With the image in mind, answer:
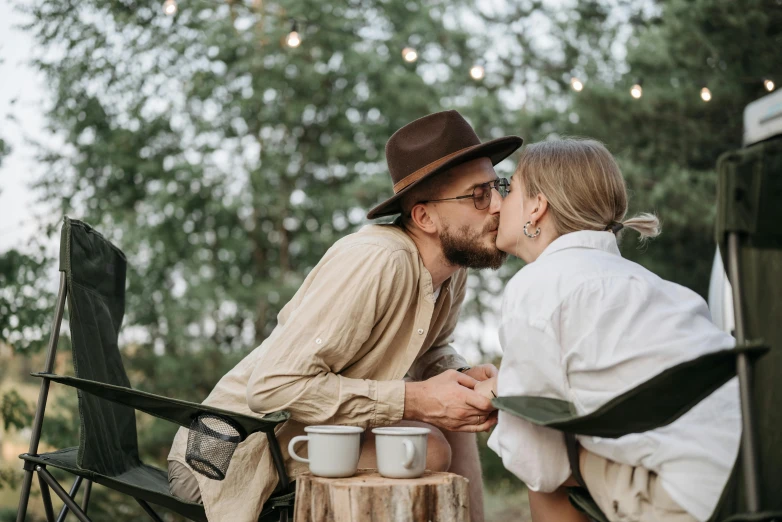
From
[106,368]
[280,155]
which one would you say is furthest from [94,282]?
[280,155]

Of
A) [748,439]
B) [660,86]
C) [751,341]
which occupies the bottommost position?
[748,439]

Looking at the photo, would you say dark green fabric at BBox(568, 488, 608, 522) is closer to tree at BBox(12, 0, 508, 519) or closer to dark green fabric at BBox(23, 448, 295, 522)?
dark green fabric at BBox(23, 448, 295, 522)

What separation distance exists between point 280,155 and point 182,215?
1.15 meters

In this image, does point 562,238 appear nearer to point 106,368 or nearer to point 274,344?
point 274,344

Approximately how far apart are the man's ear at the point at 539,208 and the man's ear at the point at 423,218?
49 cm

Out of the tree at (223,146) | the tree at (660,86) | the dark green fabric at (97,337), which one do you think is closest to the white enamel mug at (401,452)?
the dark green fabric at (97,337)

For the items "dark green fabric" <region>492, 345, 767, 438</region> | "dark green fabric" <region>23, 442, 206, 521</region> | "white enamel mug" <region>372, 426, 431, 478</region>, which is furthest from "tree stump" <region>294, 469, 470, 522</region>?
"dark green fabric" <region>23, 442, 206, 521</region>

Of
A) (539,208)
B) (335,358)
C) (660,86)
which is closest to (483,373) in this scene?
(335,358)

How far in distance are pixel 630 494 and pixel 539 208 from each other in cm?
71

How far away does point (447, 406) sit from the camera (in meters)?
2.00

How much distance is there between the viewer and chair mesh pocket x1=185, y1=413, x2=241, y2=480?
1.92 m

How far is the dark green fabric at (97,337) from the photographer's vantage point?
220 centimetres

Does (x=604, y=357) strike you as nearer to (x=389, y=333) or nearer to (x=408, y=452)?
(x=408, y=452)

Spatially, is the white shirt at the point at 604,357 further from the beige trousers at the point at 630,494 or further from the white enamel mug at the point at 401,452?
the white enamel mug at the point at 401,452
